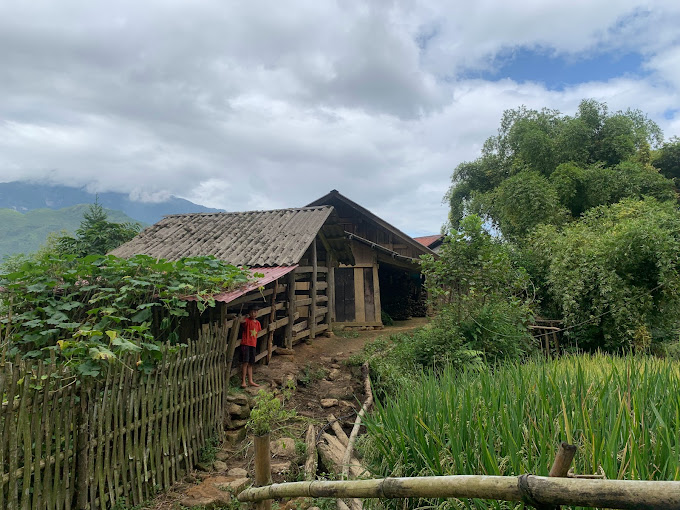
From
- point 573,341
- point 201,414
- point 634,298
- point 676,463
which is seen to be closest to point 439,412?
point 676,463

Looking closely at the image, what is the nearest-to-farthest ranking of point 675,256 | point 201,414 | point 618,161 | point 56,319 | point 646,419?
point 646,419 < point 201,414 < point 56,319 < point 675,256 < point 618,161

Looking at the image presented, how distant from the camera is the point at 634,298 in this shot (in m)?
9.13

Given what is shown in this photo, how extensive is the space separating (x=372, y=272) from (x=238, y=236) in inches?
225

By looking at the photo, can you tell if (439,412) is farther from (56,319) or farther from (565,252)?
(565,252)

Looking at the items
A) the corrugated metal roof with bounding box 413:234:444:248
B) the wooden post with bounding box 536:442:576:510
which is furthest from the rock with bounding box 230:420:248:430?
the corrugated metal roof with bounding box 413:234:444:248

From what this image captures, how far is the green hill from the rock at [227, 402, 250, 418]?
336ft

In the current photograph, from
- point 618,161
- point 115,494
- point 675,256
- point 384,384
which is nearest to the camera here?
point 115,494

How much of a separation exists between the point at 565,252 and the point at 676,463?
10.2 meters

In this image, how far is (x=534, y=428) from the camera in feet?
7.90

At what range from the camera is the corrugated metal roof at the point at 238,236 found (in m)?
9.48

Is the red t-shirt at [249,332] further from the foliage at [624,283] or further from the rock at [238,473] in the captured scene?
the foliage at [624,283]

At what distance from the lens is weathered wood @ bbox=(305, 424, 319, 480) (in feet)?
13.6

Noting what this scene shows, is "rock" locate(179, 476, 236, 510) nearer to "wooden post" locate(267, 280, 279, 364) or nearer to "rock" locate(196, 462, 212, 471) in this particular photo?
"rock" locate(196, 462, 212, 471)

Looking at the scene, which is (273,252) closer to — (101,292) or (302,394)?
(302,394)
